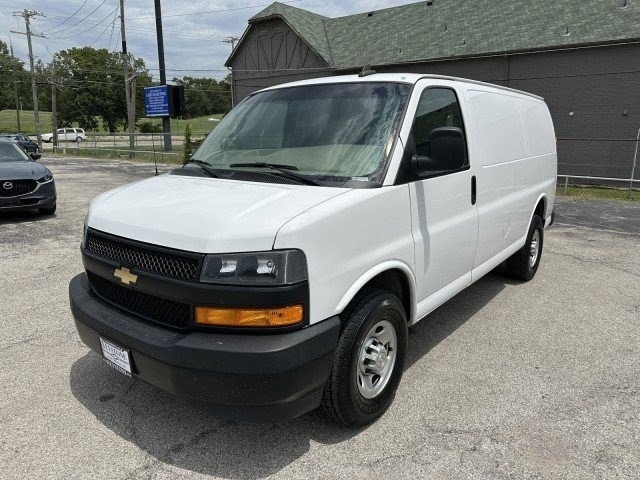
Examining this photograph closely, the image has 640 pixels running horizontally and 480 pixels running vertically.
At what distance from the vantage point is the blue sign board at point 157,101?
26598 mm

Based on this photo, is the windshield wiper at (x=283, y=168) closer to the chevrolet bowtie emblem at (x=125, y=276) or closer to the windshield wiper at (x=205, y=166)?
the windshield wiper at (x=205, y=166)

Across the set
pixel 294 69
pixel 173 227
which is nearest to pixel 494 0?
pixel 294 69

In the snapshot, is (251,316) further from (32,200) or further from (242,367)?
(32,200)

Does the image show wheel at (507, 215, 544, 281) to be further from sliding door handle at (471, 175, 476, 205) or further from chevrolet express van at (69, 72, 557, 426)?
sliding door handle at (471, 175, 476, 205)

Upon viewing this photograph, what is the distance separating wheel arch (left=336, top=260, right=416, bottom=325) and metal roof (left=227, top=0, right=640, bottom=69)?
724 inches

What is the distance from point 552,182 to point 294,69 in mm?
23454

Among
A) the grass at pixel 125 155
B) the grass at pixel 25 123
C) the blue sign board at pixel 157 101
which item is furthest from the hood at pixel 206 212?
the grass at pixel 25 123

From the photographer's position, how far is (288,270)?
7.64 feet

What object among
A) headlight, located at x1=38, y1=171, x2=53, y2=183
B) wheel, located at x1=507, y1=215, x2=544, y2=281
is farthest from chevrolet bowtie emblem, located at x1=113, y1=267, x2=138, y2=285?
headlight, located at x1=38, y1=171, x2=53, y2=183

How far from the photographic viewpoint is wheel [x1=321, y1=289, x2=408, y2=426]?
8.78 feet

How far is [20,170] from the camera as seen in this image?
30.1ft

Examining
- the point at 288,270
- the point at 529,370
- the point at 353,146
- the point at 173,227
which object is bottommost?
the point at 529,370

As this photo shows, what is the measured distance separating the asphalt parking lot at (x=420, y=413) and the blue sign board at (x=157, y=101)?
2339 centimetres

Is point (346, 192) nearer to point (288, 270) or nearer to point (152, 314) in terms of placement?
point (288, 270)
